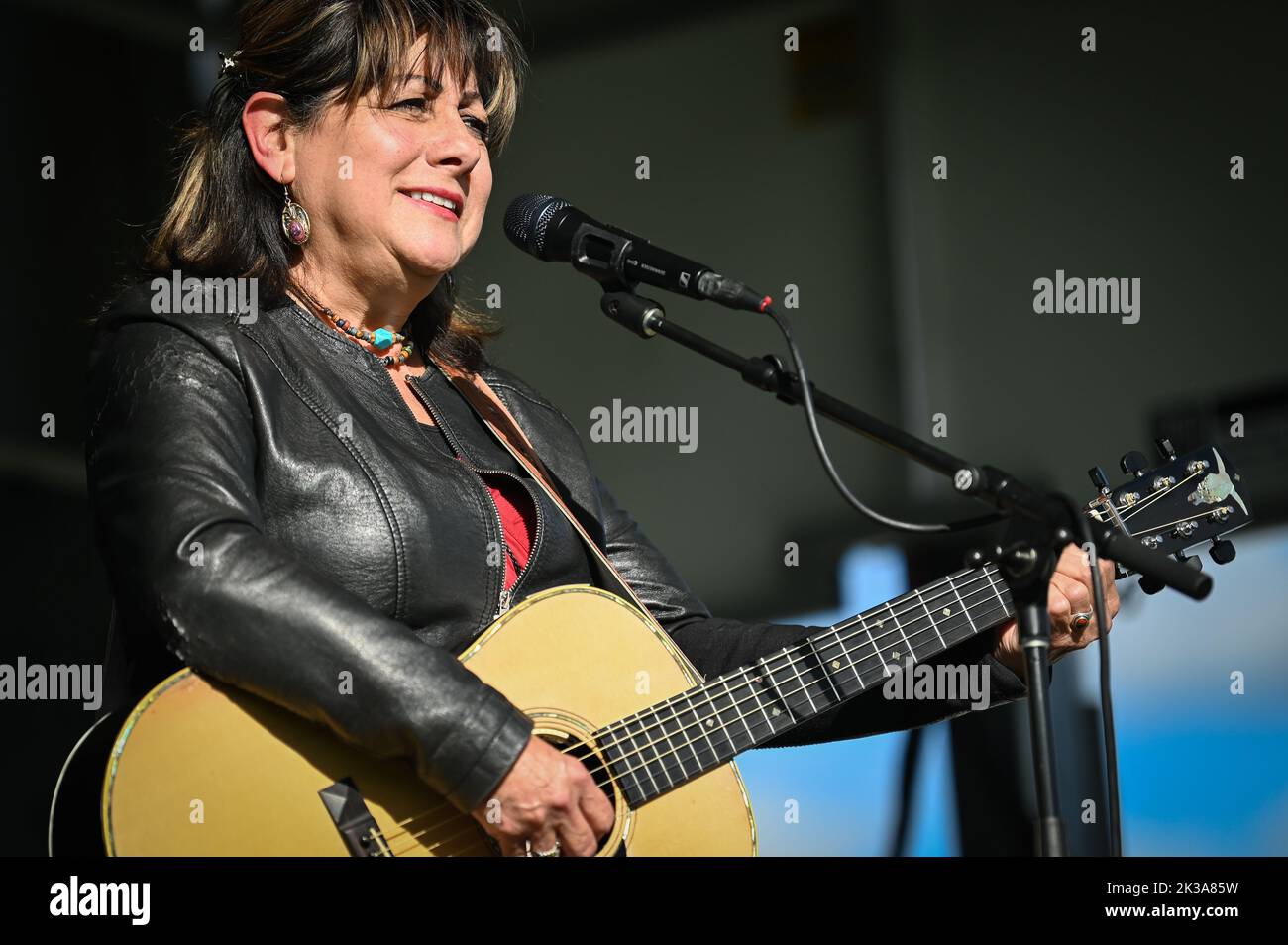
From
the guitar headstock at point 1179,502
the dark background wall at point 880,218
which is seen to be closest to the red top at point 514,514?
the guitar headstock at point 1179,502

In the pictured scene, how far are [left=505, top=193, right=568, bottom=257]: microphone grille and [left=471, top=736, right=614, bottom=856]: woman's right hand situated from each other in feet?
2.28

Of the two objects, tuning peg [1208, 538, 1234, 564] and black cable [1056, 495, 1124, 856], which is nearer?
black cable [1056, 495, 1124, 856]

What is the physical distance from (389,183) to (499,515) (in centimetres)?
54

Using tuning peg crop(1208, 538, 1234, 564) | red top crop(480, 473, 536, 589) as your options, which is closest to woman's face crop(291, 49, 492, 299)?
red top crop(480, 473, 536, 589)

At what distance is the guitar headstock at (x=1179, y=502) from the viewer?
2.10m

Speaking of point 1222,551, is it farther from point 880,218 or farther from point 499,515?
point 880,218

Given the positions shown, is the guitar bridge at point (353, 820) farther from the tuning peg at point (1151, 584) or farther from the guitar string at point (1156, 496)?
the guitar string at point (1156, 496)

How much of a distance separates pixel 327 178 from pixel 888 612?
42.7 inches

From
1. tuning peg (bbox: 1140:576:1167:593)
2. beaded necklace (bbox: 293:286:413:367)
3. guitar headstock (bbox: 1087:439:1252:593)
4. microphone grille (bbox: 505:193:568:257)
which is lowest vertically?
tuning peg (bbox: 1140:576:1167:593)

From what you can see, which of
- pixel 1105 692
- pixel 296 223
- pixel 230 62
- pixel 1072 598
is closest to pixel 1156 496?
pixel 1072 598

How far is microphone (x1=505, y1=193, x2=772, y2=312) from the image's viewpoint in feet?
5.81

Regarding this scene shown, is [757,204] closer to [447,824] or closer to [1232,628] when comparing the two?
[1232,628]

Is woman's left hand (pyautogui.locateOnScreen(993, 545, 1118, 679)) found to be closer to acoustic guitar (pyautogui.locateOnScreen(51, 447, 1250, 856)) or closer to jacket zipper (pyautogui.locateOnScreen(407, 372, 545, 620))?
acoustic guitar (pyautogui.locateOnScreen(51, 447, 1250, 856))
